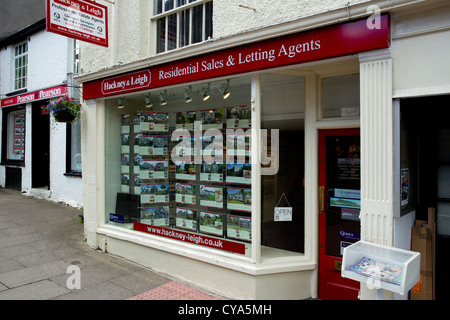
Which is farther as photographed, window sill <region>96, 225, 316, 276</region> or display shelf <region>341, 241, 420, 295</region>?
window sill <region>96, 225, 316, 276</region>

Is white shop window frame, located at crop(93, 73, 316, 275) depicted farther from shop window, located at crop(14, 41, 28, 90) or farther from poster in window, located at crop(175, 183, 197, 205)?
shop window, located at crop(14, 41, 28, 90)

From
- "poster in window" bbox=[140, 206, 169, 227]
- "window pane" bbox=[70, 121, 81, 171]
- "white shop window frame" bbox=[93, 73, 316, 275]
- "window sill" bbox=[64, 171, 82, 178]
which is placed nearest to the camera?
"white shop window frame" bbox=[93, 73, 316, 275]

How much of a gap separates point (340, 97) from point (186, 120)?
2.68 meters

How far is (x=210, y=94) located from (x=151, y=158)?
6.21 ft

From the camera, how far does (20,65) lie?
12258 mm

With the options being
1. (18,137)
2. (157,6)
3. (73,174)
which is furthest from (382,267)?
(18,137)

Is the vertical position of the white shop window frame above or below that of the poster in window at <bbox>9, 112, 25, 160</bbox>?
below

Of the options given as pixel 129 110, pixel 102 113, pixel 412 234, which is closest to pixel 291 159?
pixel 412 234

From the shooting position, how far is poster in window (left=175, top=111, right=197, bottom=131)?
580cm

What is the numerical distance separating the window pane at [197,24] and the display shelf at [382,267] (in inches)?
166

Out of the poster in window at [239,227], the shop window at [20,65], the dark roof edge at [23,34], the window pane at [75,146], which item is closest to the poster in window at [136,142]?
the poster in window at [239,227]

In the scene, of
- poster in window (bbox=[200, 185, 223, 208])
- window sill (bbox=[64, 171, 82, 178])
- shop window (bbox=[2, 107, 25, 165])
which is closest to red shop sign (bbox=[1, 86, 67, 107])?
shop window (bbox=[2, 107, 25, 165])

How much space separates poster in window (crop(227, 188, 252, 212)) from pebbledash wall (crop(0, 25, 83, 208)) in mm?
6304

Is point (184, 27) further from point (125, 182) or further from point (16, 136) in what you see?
point (16, 136)
